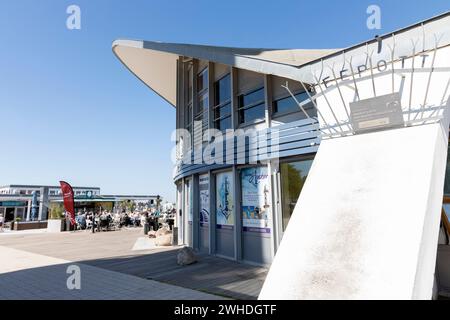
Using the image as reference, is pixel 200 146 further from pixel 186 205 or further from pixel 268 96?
pixel 268 96

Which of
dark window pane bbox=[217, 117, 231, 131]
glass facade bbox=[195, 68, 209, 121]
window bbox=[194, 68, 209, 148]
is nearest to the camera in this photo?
dark window pane bbox=[217, 117, 231, 131]

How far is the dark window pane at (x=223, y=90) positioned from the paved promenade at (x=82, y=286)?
21.3 feet

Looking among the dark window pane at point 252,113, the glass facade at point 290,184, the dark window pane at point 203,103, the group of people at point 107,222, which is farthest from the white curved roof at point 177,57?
the group of people at point 107,222

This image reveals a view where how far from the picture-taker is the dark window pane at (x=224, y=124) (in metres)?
10.2

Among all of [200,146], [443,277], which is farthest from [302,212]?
[200,146]

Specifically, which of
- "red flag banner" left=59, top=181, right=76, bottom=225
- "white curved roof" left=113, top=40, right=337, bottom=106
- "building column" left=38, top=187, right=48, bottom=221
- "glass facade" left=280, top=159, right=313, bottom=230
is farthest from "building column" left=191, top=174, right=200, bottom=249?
"building column" left=38, top=187, right=48, bottom=221

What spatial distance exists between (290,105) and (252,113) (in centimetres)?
147

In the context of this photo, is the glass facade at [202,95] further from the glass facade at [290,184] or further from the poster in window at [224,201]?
the glass facade at [290,184]

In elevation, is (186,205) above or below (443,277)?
above

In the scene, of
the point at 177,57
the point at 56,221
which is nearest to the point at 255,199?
the point at 177,57

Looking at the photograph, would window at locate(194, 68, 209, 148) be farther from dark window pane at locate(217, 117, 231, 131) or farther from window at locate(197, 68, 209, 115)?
dark window pane at locate(217, 117, 231, 131)

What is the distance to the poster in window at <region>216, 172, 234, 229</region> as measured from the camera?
9381 mm

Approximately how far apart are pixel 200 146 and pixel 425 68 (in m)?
8.00

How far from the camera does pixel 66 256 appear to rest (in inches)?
445
